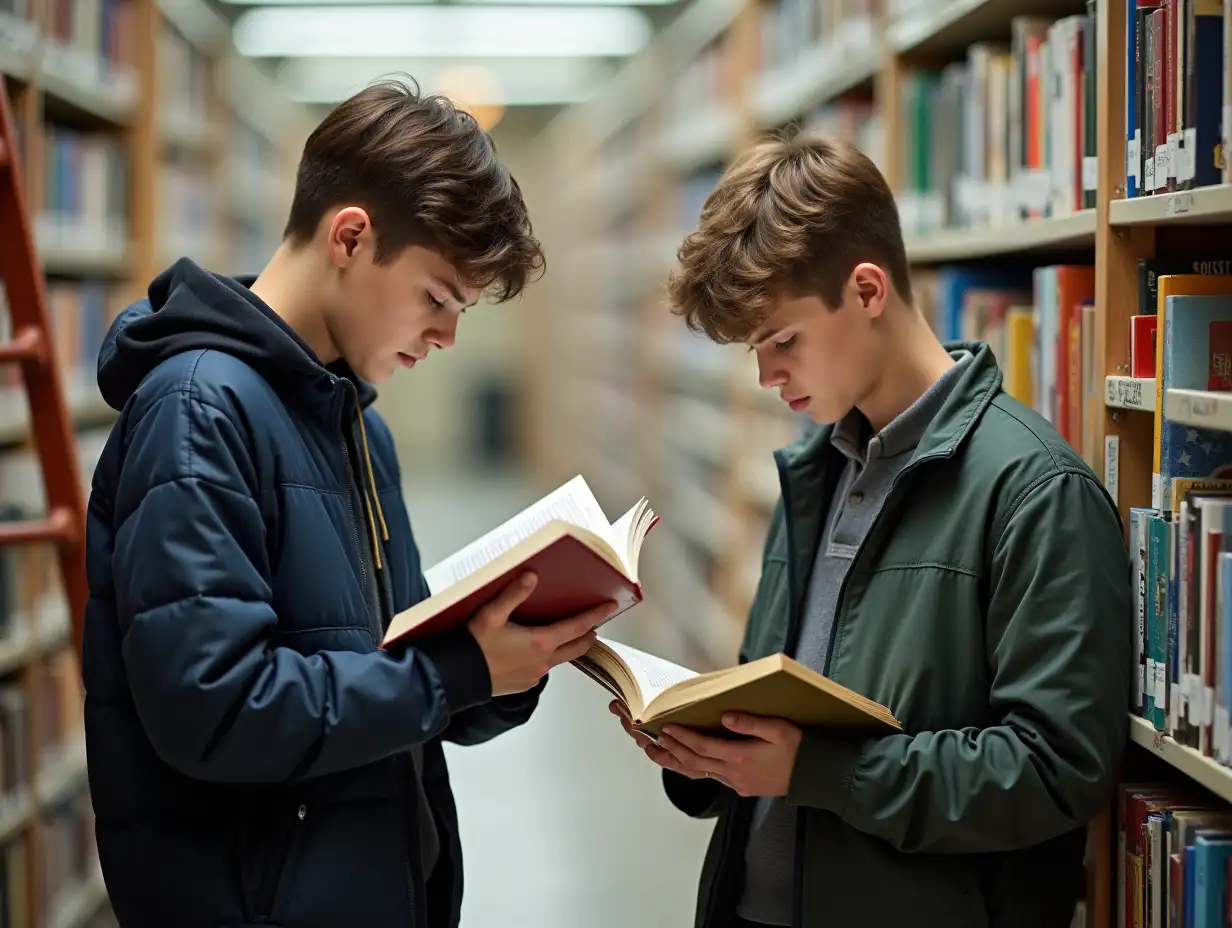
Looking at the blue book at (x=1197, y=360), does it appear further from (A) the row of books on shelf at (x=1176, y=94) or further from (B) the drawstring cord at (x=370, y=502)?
(B) the drawstring cord at (x=370, y=502)

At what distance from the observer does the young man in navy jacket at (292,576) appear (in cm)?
128

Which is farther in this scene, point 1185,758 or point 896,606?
point 896,606

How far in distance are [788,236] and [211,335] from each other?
0.70 meters

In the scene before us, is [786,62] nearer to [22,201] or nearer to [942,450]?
[22,201]

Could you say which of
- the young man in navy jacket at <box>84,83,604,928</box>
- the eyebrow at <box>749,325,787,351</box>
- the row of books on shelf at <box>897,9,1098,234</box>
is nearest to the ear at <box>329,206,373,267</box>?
the young man in navy jacket at <box>84,83,604,928</box>

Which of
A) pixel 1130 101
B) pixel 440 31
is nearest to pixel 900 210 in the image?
pixel 1130 101

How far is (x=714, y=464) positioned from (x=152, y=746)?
4.17 metres

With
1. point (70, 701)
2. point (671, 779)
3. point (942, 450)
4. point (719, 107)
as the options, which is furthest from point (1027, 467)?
point (719, 107)

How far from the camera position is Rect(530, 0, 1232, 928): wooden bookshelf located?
1633 millimetres

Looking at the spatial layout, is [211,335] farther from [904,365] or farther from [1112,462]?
[1112,462]

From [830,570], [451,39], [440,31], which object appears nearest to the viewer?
[830,570]

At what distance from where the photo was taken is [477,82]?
29.6 feet

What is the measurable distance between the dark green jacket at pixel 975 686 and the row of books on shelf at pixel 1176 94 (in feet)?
1.01

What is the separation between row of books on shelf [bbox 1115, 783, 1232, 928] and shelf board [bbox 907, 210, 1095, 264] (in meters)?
0.76
